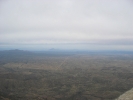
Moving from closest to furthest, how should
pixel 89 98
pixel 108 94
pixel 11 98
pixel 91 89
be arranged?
pixel 11 98, pixel 89 98, pixel 108 94, pixel 91 89

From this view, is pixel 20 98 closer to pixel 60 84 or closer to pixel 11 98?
pixel 11 98

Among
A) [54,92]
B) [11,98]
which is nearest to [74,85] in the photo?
[54,92]

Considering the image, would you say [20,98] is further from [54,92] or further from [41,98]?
[54,92]

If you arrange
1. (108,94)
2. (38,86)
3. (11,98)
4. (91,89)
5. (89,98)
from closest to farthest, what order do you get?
(11,98) → (89,98) → (108,94) → (91,89) → (38,86)

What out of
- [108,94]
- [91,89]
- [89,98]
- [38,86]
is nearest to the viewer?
[89,98]

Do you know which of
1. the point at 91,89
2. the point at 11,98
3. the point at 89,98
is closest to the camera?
the point at 11,98

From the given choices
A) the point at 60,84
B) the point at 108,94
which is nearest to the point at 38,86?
the point at 60,84

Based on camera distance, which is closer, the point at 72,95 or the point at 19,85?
the point at 72,95

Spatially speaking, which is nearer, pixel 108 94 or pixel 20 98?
pixel 20 98
